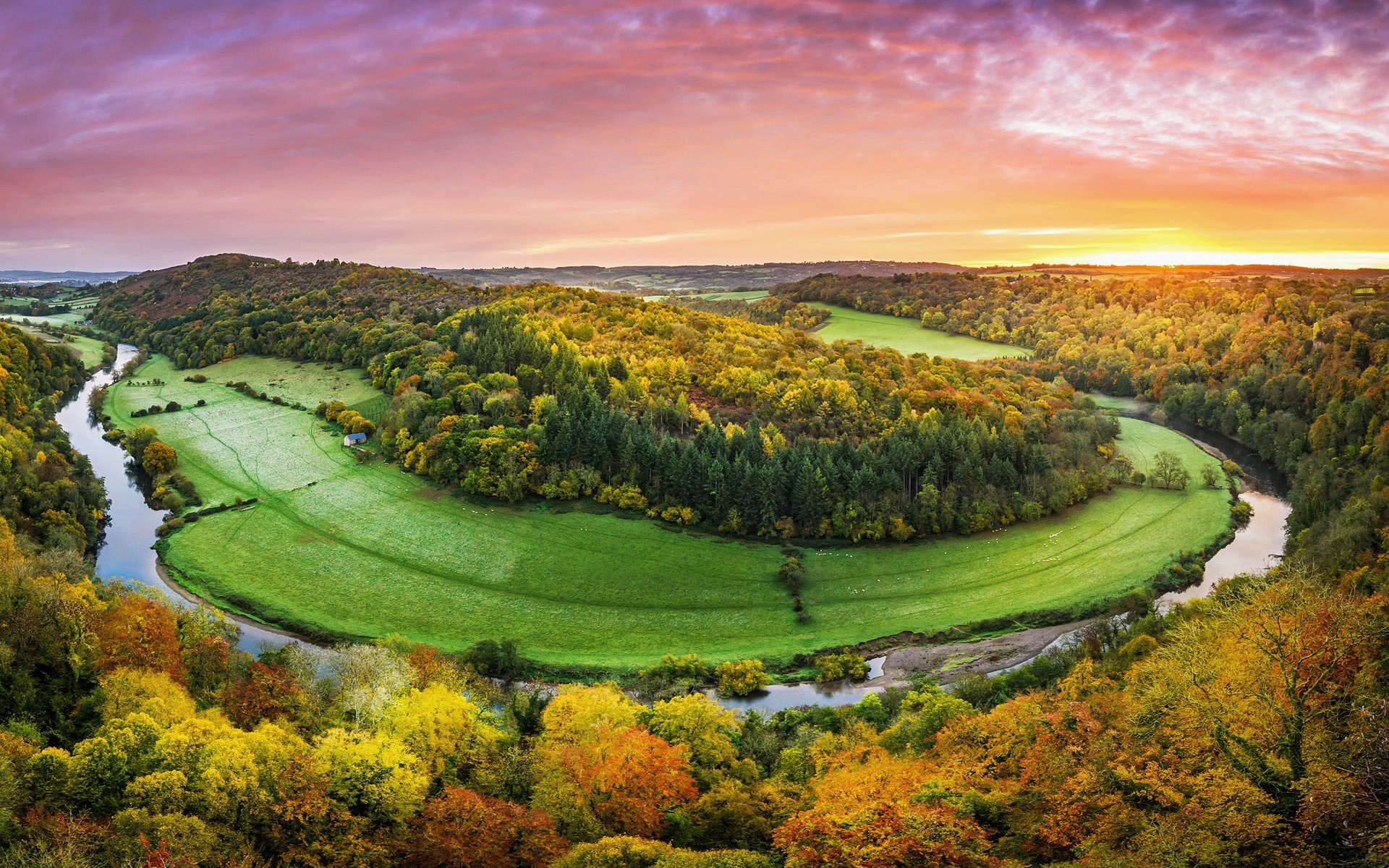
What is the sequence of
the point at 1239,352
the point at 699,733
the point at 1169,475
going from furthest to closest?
1. the point at 1239,352
2. the point at 1169,475
3. the point at 699,733

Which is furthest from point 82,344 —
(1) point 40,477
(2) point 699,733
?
(2) point 699,733

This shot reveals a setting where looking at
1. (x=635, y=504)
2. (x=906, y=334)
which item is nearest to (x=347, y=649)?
(x=635, y=504)

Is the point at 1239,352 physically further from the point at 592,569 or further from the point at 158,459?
the point at 158,459

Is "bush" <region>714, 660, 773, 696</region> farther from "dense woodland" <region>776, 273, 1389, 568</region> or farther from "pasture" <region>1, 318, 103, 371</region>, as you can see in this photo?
"pasture" <region>1, 318, 103, 371</region>

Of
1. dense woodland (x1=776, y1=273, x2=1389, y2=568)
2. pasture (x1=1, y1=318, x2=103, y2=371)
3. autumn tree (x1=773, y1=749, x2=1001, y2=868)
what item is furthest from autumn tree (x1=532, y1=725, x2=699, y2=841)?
pasture (x1=1, y1=318, x2=103, y2=371)

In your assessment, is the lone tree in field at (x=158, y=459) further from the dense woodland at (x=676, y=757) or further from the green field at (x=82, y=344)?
the green field at (x=82, y=344)

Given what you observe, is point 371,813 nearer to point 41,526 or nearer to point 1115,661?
point 1115,661
